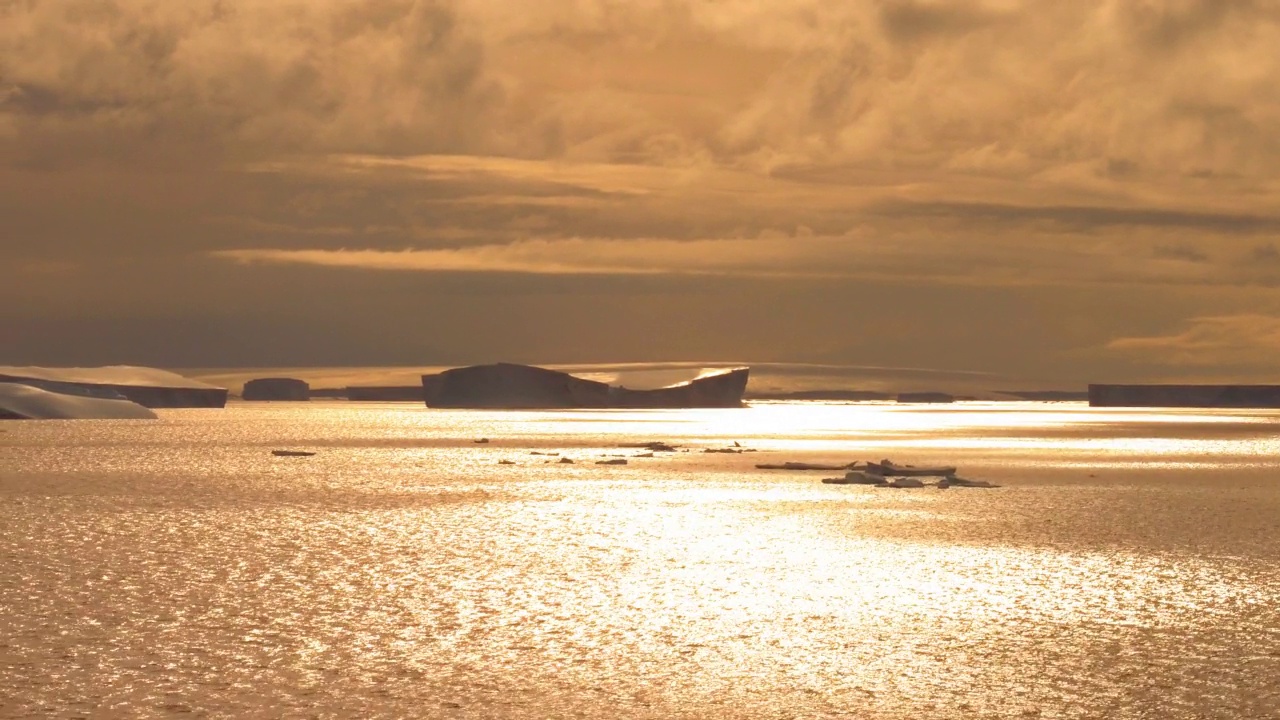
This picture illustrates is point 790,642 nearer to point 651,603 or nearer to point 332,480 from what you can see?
point 651,603

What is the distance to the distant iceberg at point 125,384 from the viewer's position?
65000mm

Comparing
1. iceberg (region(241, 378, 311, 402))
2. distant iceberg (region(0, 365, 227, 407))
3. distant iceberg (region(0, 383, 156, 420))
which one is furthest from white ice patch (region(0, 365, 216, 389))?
iceberg (region(241, 378, 311, 402))

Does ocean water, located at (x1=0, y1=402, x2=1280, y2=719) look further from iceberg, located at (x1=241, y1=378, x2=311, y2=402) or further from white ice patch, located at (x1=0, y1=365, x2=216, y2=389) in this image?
iceberg, located at (x1=241, y1=378, x2=311, y2=402)

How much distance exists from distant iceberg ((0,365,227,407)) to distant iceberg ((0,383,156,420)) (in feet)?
15.2

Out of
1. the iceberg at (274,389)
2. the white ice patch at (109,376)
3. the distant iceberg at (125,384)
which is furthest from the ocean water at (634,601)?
the iceberg at (274,389)

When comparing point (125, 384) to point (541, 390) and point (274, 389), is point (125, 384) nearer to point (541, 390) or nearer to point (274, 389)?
point (541, 390)

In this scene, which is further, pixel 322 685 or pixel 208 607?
pixel 208 607

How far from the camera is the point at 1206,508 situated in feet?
54.1

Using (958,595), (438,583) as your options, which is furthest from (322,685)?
(958,595)

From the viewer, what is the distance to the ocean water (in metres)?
6.90

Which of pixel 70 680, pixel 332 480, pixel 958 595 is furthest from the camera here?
pixel 332 480

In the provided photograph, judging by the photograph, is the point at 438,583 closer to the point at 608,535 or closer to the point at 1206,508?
the point at 608,535

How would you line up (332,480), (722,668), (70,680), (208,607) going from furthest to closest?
(332,480)
(208,607)
(722,668)
(70,680)

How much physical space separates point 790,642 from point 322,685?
252cm
